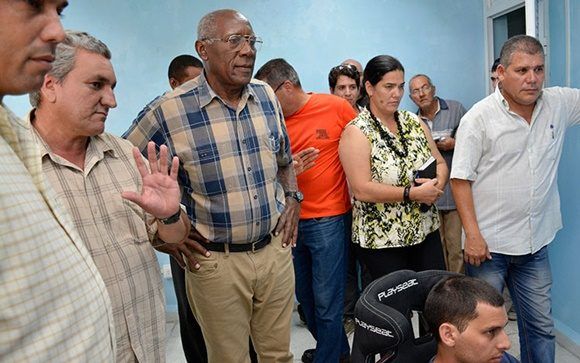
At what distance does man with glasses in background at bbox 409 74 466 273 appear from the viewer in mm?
3205

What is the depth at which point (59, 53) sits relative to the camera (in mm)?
1362

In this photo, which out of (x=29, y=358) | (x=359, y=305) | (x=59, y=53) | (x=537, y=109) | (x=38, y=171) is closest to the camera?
(x=29, y=358)

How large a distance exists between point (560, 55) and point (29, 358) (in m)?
2.72

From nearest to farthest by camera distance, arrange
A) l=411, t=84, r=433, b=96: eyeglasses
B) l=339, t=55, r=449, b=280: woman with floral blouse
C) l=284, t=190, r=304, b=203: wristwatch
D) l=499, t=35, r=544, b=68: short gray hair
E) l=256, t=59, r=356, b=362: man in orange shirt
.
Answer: l=499, t=35, r=544, b=68: short gray hair < l=284, t=190, r=304, b=203: wristwatch < l=339, t=55, r=449, b=280: woman with floral blouse < l=256, t=59, r=356, b=362: man in orange shirt < l=411, t=84, r=433, b=96: eyeglasses

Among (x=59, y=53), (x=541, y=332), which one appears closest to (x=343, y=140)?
(x=541, y=332)

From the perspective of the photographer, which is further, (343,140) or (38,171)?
(343,140)

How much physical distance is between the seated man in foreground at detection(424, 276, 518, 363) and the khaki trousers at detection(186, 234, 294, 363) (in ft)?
2.03

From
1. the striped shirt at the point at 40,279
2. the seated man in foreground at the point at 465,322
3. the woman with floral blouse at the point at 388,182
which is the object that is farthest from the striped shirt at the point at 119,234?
the woman with floral blouse at the point at 388,182

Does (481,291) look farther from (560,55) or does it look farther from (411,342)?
(560,55)

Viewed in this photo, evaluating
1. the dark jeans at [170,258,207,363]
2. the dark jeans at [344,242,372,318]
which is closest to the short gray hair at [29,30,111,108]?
the dark jeans at [170,258,207,363]

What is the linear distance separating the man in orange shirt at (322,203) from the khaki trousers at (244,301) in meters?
0.49

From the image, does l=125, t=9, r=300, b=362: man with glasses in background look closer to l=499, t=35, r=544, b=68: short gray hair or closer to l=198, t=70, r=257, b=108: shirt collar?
l=198, t=70, r=257, b=108: shirt collar

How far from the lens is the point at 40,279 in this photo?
71cm

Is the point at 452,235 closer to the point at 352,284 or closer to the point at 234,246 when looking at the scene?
the point at 352,284
